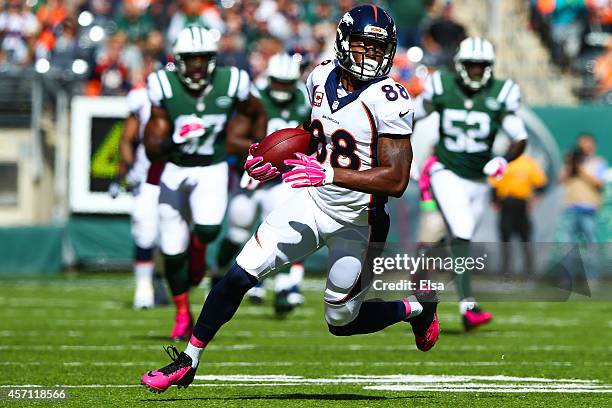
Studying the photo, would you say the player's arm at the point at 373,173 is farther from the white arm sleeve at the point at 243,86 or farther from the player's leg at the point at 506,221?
the player's leg at the point at 506,221

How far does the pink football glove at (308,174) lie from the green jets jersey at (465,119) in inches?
169

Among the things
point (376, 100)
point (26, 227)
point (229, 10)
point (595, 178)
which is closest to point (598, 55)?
point (595, 178)

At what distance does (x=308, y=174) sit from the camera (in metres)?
5.42

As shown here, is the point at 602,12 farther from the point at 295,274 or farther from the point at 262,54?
the point at 295,274

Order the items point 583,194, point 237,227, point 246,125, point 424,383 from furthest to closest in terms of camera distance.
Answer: point 583,194 → point 237,227 → point 246,125 → point 424,383

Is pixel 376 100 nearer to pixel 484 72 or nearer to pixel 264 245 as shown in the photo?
pixel 264 245

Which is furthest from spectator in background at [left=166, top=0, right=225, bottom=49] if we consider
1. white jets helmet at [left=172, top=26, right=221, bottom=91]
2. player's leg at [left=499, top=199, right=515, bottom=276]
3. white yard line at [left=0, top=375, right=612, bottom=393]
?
white yard line at [left=0, top=375, right=612, bottom=393]

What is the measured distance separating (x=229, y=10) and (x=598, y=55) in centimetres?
474

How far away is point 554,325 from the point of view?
10617 millimetres

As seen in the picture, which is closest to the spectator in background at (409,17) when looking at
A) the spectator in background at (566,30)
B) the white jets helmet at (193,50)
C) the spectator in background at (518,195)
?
the spectator in background at (566,30)

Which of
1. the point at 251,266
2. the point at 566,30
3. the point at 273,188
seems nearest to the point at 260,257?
the point at 251,266

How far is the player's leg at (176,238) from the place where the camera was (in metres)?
8.57

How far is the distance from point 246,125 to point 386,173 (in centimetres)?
379

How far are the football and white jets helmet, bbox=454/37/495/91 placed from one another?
3871mm
